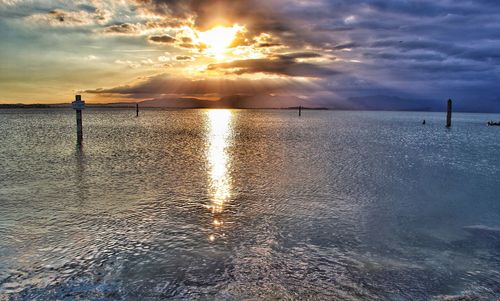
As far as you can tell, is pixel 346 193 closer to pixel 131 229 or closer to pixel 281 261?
pixel 281 261

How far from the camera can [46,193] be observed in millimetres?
13844

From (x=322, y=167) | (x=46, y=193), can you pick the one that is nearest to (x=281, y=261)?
(x=46, y=193)

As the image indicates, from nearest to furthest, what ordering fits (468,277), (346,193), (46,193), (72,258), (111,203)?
(468,277) < (72,258) < (111,203) < (46,193) < (346,193)

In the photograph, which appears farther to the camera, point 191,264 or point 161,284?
point 191,264

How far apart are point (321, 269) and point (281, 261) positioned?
90cm

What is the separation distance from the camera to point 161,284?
659cm

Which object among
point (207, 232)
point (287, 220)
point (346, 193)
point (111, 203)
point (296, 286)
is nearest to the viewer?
point (296, 286)

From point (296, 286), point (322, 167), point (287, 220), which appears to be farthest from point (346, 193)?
point (296, 286)

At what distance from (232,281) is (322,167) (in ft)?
53.3

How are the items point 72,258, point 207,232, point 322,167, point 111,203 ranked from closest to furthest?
point 72,258
point 207,232
point 111,203
point 322,167

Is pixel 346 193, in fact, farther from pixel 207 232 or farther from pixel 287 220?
pixel 207 232

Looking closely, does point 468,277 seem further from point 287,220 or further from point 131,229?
point 131,229

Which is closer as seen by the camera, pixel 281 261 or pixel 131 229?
pixel 281 261

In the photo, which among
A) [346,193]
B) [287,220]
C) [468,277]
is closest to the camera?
[468,277]
